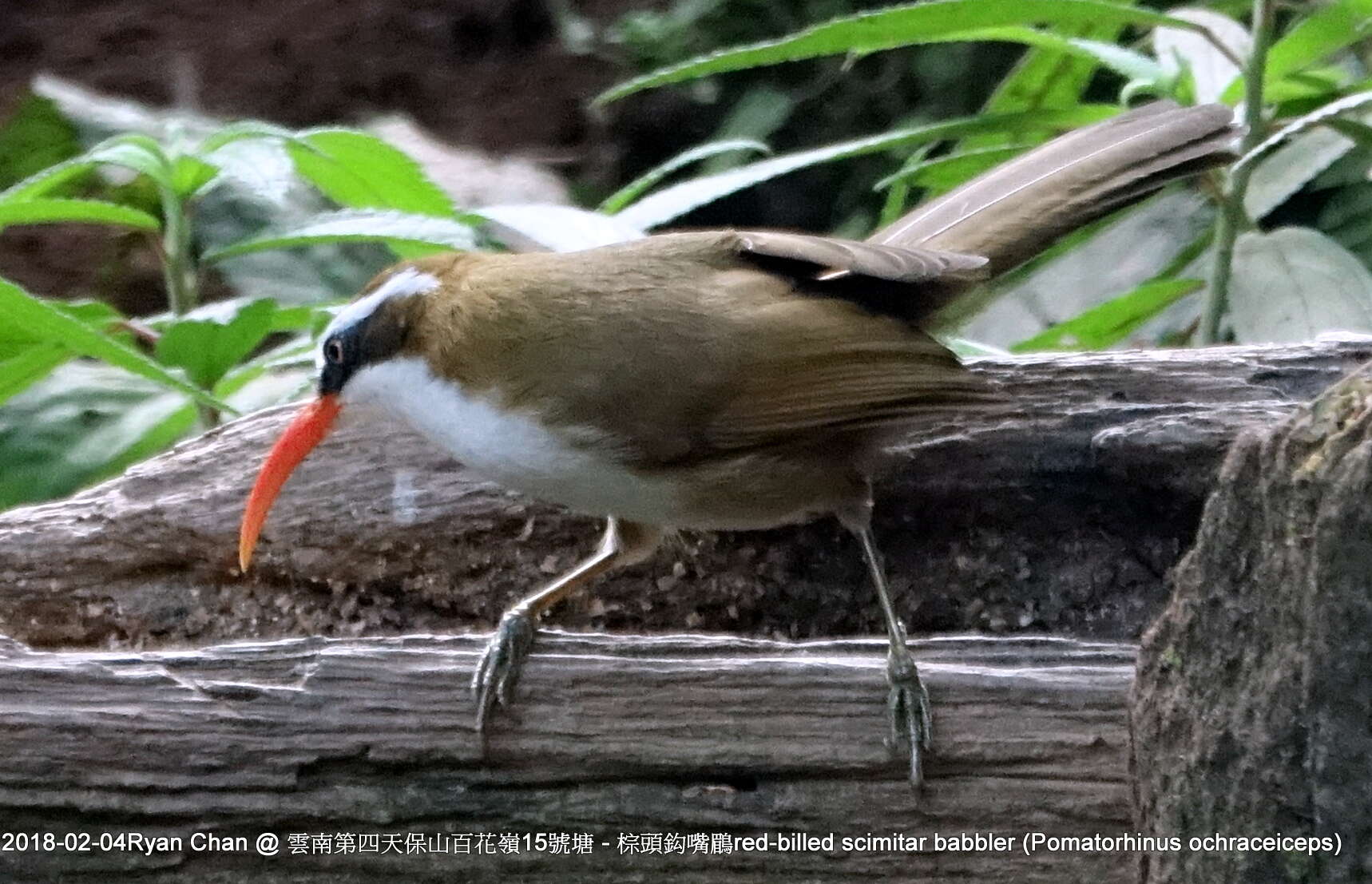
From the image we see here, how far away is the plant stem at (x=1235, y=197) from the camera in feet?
7.75

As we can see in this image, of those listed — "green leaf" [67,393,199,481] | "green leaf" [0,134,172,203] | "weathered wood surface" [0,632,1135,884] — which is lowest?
"weathered wood surface" [0,632,1135,884]

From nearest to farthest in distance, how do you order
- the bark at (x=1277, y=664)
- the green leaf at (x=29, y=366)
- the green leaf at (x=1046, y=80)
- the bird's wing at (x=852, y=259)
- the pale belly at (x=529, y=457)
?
the bark at (x=1277, y=664) < the pale belly at (x=529, y=457) < the bird's wing at (x=852, y=259) < the green leaf at (x=29, y=366) < the green leaf at (x=1046, y=80)

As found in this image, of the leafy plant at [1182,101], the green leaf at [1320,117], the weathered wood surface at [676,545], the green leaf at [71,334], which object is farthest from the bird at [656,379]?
the green leaf at [1320,117]

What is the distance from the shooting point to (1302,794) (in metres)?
1.11

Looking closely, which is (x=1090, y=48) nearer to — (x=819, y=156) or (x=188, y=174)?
(x=819, y=156)

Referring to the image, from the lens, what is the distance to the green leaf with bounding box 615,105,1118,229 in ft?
7.98

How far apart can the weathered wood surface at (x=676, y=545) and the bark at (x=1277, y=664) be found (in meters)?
0.70

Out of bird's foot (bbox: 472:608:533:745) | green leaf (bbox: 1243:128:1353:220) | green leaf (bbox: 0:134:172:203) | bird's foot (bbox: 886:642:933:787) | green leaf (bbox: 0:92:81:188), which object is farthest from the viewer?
green leaf (bbox: 0:92:81:188)

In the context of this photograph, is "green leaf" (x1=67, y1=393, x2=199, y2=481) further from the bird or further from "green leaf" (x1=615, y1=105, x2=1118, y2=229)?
"green leaf" (x1=615, y1=105, x2=1118, y2=229)

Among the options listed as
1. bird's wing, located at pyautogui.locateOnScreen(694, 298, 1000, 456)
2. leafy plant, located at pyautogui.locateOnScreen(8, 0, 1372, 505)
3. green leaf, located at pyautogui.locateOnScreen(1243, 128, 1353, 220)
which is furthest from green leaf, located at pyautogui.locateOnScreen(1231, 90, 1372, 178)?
bird's wing, located at pyautogui.locateOnScreen(694, 298, 1000, 456)

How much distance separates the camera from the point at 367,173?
257 centimetres

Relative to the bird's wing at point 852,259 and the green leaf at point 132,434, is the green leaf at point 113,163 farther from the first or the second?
the bird's wing at point 852,259

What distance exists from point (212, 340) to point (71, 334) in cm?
28

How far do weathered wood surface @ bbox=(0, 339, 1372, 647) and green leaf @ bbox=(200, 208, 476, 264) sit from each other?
30 centimetres
